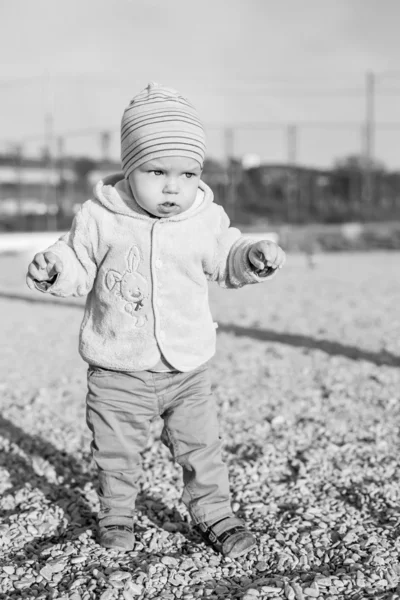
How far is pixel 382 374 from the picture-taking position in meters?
4.75

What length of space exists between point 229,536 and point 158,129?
129cm

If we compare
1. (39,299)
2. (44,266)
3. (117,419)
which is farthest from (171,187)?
(39,299)

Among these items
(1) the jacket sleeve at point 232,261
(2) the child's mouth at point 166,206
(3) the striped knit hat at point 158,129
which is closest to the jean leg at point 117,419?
(1) the jacket sleeve at point 232,261

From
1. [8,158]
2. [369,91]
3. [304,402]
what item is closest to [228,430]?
[304,402]

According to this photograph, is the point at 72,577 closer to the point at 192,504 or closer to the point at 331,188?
the point at 192,504

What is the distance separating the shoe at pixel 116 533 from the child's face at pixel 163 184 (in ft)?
3.31

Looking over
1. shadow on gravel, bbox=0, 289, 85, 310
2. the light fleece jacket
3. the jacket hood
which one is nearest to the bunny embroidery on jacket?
the light fleece jacket

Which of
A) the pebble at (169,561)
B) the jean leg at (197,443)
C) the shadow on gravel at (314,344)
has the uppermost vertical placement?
the jean leg at (197,443)

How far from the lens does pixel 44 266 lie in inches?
91.0

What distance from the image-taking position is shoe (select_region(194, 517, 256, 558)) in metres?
2.43

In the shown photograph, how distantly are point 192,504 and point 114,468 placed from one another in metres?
0.30

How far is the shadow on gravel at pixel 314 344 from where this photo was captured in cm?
523

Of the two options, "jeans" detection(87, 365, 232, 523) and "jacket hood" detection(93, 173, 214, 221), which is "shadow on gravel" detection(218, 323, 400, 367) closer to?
"jeans" detection(87, 365, 232, 523)

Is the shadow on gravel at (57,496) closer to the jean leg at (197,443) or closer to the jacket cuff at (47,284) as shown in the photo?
the jean leg at (197,443)
